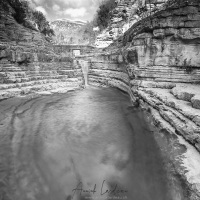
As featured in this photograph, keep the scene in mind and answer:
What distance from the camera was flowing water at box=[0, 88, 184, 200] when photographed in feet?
18.4

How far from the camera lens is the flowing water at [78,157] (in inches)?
221

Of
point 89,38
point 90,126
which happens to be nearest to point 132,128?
point 90,126

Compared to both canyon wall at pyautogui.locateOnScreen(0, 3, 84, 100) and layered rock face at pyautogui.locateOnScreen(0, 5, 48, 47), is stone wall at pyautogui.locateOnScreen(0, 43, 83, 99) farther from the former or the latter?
layered rock face at pyautogui.locateOnScreen(0, 5, 48, 47)

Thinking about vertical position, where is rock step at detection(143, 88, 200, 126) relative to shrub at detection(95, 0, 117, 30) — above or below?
below

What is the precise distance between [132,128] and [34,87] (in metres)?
12.2

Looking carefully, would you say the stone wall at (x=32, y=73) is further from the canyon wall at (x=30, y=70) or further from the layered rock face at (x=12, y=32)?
the layered rock face at (x=12, y=32)

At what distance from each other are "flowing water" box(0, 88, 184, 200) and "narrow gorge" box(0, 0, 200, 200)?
41mm

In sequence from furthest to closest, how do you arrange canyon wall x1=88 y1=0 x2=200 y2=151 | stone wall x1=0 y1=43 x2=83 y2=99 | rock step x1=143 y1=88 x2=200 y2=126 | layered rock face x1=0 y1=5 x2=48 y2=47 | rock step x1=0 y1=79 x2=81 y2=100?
layered rock face x1=0 y1=5 x2=48 y2=47 → stone wall x1=0 y1=43 x2=83 y2=99 → rock step x1=0 y1=79 x2=81 y2=100 → canyon wall x1=88 y1=0 x2=200 y2=151 → rock step x1=143 y1=88 x2=200 y2=126

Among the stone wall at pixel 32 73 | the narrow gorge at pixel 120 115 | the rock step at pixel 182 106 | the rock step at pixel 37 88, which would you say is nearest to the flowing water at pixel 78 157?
the narrow gorge at pixel 120 115

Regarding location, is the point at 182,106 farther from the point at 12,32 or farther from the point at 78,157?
the point at 12,32

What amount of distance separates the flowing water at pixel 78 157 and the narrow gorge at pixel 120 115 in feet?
0.13

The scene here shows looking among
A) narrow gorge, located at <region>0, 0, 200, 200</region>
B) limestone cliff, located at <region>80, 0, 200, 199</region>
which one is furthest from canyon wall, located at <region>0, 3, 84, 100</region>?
limestone cliff, located at <region>80, 0, 200, 199</region>

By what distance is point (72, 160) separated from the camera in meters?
7.18

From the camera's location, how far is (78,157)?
738 centimetres
